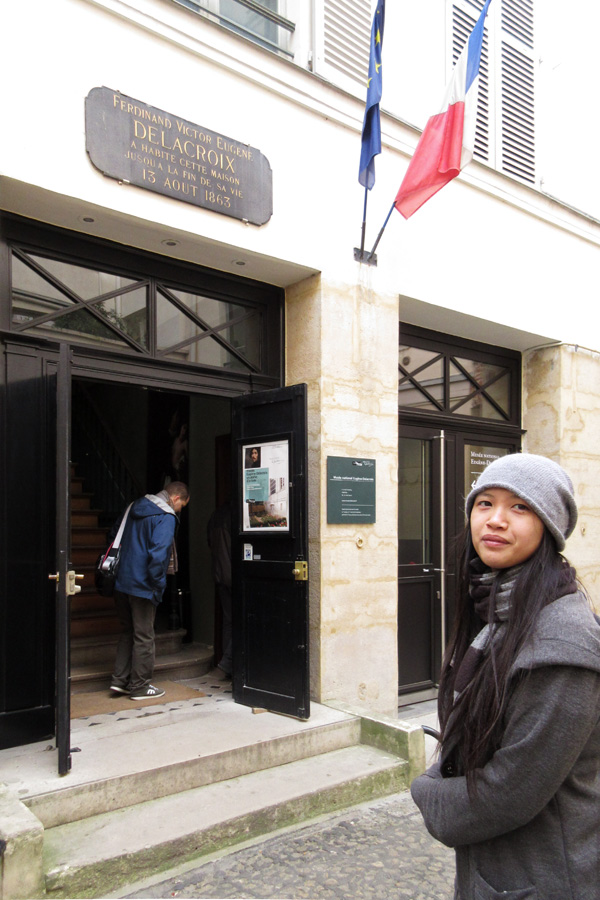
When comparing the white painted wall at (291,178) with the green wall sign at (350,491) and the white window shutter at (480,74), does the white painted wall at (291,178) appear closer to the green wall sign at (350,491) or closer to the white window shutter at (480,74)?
the white window shutter at (480,74)

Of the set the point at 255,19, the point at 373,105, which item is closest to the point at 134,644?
the point at 373,105

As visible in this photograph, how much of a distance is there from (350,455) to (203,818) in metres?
2.82

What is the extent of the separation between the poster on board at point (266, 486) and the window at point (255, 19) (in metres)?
3.10

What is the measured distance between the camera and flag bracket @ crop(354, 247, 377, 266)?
593 centimetres

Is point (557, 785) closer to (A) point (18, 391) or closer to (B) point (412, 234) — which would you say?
(A) point (18, 391)

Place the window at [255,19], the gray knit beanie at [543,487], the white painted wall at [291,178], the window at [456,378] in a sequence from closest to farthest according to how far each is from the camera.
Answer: the gray knit beanie at [543,487] → the white painted wall at [291,178] → the window at [255,19] → the window at [456,378]

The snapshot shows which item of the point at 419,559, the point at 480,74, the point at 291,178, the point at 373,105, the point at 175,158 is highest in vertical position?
the point at 480,74

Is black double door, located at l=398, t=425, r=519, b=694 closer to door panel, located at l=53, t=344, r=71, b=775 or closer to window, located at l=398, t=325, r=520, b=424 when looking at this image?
window, located at l=398, t=325, r=520, b=424

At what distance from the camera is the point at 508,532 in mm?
1579

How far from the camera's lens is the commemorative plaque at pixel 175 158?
4551mm

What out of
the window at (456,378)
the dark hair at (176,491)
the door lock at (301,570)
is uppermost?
the window at (456,378)

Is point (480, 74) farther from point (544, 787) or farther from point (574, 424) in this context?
point (544, 787)

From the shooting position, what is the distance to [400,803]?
178 inches

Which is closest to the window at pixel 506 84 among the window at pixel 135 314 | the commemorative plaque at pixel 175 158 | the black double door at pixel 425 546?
the black double door at pixel 425 546
